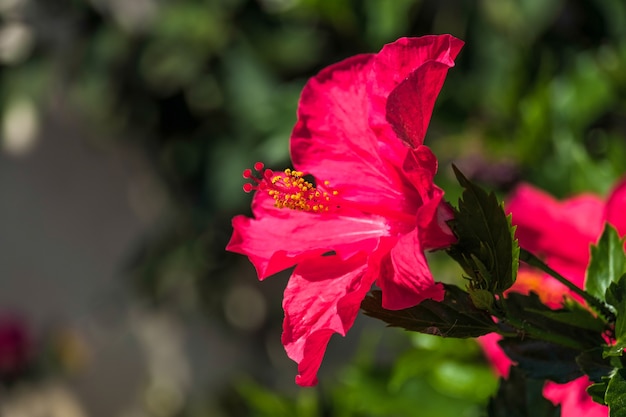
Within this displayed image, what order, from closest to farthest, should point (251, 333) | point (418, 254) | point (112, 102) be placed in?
point (418, 254) < point (112, 102) < point (251, 333)

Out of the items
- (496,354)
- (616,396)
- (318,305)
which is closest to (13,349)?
(496,354)

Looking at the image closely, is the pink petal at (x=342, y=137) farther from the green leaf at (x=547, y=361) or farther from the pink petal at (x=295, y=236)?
the green leaf at (x=547, y=361)

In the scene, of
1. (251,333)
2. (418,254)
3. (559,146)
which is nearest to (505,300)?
(418,254)

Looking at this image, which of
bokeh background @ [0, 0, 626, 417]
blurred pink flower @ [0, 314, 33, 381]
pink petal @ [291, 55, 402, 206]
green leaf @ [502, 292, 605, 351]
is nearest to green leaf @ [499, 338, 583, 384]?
green leaf @ [502, 292, 605, 351]

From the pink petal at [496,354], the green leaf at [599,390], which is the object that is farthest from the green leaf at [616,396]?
the pink petal at [496,354]

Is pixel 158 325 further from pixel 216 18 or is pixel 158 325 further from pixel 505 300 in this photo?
pixel 505 300

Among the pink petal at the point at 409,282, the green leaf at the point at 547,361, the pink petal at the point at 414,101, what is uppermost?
the pink petal at the point at 414,101

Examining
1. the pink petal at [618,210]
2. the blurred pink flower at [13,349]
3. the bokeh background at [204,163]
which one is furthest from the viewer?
the blurred pink flower at [13,349]
